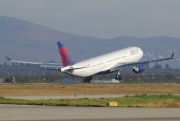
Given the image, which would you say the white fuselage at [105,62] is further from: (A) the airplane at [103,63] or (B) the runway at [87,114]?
(B) the runway at [87,114]

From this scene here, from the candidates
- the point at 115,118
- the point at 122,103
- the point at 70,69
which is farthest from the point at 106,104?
the point at 70,69

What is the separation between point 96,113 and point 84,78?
242 feet

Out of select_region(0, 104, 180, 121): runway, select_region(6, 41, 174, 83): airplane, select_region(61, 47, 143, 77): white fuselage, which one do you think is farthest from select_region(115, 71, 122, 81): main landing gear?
select_region(0, 104, 180, 121): runway

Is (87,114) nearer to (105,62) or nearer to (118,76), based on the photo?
(105,62)

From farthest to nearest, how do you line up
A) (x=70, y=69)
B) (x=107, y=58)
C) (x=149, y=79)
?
1. (x=149, y=79)
2. (x=107, y=58)
3. (x=70, y=69)

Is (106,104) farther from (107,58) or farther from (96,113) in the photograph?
(107,58)

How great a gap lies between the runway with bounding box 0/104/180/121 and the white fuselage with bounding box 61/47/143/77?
63.8 meters

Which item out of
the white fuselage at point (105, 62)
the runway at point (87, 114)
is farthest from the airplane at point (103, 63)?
the runway at point (87, 114)

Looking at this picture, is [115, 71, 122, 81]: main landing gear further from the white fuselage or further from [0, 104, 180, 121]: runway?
[0, 104, 180, 121]: runway

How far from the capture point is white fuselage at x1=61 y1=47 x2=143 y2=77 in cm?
11328

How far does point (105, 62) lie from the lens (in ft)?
385

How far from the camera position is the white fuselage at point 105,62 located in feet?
372

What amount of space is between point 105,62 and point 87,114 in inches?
2908

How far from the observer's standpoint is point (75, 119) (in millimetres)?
39938
